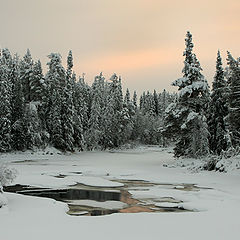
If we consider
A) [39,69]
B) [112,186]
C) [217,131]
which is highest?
[39,69]

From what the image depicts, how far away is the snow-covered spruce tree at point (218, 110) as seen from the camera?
123 ft

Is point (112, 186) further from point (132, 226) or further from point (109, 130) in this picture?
point (109, 130)

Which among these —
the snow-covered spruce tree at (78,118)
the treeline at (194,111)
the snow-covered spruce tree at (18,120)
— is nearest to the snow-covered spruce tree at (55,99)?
the snow-covered spruce tree at (78,118)

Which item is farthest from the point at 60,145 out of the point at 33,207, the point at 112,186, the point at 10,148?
the point at 33,207

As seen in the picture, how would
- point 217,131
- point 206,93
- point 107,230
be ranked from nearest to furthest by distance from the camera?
1. point 107,230
2. point 206,93
3. point 217,131

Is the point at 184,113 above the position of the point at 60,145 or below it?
above

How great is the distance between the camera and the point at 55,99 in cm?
5478

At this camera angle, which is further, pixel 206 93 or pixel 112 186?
pixel 206 93

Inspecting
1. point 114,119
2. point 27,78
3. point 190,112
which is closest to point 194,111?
point 190,112

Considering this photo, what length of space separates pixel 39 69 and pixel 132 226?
4966cm

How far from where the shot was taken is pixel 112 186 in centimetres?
1939

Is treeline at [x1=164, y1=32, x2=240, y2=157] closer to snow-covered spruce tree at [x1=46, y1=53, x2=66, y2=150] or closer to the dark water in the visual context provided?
the dark water

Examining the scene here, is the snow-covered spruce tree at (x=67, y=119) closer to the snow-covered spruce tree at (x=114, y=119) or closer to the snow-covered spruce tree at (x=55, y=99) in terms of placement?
the snow-covered spruce tree at (x=55, y=99)

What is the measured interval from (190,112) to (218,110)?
Answer: 6316 mm
